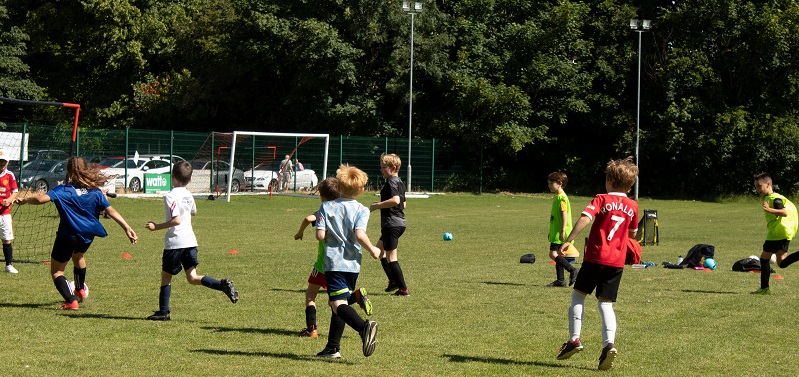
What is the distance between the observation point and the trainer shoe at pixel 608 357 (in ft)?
22.9

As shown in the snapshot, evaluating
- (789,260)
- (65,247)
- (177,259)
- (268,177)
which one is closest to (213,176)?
(268,177)

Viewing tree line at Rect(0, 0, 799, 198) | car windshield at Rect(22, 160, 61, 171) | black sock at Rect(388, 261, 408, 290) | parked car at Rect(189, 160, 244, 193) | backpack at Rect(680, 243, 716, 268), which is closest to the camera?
black sock at Rect(388, 261, 408, 290)

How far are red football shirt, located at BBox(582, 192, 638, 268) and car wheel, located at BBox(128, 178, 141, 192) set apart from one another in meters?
28.3

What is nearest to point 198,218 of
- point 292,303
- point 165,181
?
point 165,181

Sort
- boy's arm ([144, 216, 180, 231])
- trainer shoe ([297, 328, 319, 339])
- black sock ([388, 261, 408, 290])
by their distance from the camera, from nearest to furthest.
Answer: trainer shoe ([297, 328, 319, 339])
boy's arm ([144, 216, 180, 231])
black sock ([388, 261, 408, 290])

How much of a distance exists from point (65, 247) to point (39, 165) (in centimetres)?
2159

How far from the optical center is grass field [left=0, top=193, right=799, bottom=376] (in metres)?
7.16

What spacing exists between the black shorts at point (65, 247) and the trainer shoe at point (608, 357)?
5.21m

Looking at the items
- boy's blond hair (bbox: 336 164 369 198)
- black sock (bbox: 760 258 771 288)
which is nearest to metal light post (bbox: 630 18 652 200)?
black sock (bbox: 760 258 771 288)

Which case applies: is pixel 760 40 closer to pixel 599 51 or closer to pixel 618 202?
pixel 599 51

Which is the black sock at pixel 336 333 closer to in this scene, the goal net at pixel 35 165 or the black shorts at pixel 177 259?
the black shorts at pixel 177 259

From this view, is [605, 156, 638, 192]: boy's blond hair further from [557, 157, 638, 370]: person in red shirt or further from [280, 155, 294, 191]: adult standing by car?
[280, 155, 294, 191]: adult standing by car

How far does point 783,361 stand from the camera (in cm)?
756

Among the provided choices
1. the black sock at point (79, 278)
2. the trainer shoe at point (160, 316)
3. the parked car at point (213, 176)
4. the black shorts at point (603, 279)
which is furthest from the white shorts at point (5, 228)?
the parked car at point (213, 176)
